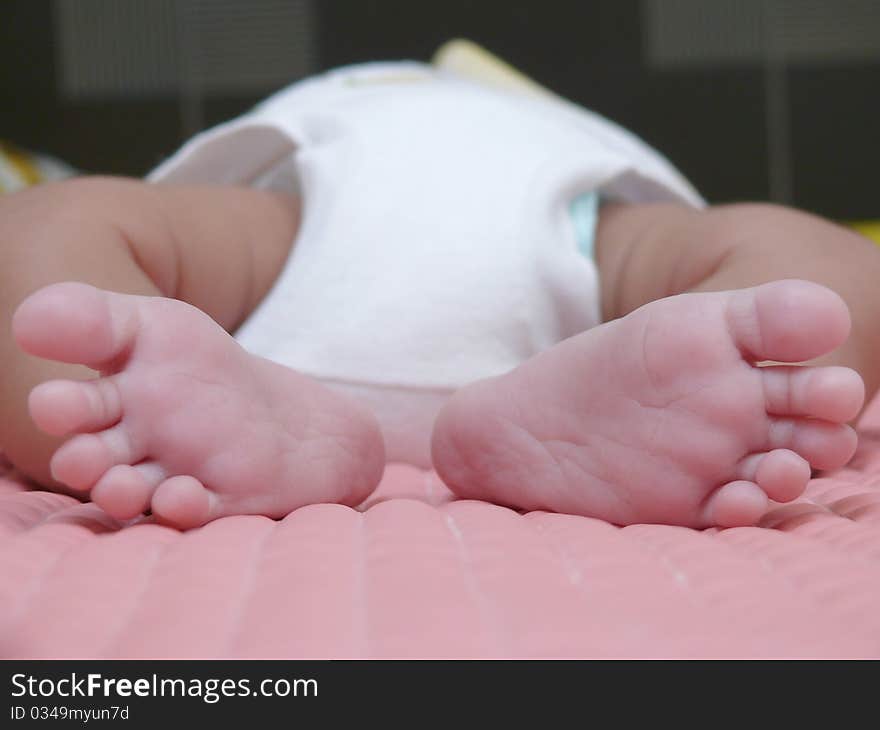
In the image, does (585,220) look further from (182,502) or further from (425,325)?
(182,502)

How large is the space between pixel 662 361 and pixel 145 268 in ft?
1.33

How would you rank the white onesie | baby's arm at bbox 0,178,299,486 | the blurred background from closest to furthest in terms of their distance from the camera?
baby's arm at bbox 0,178,299,486 < the white onesie < the blurred background

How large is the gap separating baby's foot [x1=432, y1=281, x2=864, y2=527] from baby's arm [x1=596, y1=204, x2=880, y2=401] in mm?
165

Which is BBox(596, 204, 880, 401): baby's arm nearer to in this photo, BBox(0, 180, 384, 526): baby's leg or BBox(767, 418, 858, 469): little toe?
BBox(767, 418, 858, 469): little toe

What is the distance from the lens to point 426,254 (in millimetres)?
945

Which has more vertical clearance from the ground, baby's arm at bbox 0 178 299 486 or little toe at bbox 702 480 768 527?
baby's arm at bbox 0 178 299 486

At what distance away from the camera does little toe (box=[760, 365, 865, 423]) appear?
A: 0.56 metres

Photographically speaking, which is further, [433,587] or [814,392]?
[814,392]

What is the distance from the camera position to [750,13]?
2.25 metres

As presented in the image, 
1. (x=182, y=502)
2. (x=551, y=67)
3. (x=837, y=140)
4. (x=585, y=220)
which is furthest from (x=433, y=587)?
(x=837, y=140)

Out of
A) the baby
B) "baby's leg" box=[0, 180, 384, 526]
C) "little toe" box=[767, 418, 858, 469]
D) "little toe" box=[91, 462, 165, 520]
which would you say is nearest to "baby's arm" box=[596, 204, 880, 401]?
the baby

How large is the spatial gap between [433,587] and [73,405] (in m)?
0.21

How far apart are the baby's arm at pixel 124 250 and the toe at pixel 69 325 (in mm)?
158
